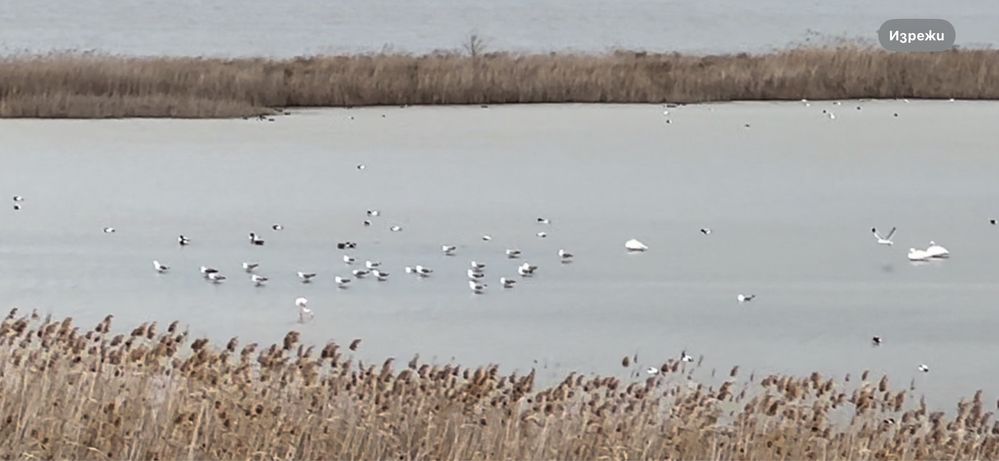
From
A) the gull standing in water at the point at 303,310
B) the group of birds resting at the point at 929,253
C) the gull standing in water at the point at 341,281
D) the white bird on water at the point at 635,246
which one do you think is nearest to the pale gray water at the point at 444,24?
the white bird on water at the point at 635,246

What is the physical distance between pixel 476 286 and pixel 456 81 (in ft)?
37.5

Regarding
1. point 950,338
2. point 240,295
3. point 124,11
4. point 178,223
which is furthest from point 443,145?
point 124,11

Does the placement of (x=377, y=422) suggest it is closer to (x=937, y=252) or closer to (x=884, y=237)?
(x=937, y=252)

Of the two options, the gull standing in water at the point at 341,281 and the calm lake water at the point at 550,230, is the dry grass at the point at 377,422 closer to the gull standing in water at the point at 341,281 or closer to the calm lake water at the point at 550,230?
the calm lake water at the point at 550,230

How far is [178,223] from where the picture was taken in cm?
1175

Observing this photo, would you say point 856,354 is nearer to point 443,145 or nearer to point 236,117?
point 443,145

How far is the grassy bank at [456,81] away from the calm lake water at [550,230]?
82 cm

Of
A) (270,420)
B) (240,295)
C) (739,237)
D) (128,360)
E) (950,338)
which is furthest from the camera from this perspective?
(739,237)

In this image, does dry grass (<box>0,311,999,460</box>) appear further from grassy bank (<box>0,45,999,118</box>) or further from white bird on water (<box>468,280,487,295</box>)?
grassy bank (<box>0,45,999,118</box>)

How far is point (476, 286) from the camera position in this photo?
9.16 m

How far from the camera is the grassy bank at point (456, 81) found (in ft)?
62.6

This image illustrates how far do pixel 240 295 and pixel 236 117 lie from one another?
401 inches

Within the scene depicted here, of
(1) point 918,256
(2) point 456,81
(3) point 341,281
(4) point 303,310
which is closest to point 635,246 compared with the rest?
(1) point 918,256

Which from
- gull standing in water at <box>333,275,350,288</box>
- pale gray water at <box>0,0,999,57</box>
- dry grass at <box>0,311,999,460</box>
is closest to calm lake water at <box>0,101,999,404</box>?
gull standing in water at <box>333,275,350,288</box>
